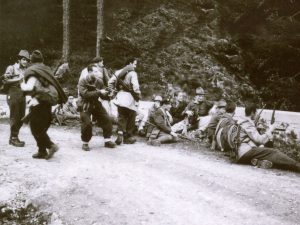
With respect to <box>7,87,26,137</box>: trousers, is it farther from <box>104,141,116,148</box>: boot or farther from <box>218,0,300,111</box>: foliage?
<box>218,0,300,111</box>: foliage

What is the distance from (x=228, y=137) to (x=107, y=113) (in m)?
2.48

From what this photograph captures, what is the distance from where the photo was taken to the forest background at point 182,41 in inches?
609

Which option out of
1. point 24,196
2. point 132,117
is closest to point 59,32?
point 132,117

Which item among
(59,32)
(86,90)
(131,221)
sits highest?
(59,32)

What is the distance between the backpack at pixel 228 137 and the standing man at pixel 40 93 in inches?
131

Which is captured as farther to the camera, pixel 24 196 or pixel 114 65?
pixel 114 65

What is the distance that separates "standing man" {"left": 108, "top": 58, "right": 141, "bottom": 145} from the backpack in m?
1.92

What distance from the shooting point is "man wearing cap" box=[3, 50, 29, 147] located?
30.8ft

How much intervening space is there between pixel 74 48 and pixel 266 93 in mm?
10129

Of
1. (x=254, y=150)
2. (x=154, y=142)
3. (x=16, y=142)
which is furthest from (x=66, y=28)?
(x=254, y=150)

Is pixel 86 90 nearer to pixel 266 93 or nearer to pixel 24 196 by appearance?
pixel 24 196

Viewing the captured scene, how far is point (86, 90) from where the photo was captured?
9.12 metres

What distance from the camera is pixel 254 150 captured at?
8531 millimetres

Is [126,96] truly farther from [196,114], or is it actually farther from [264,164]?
[264,164]
